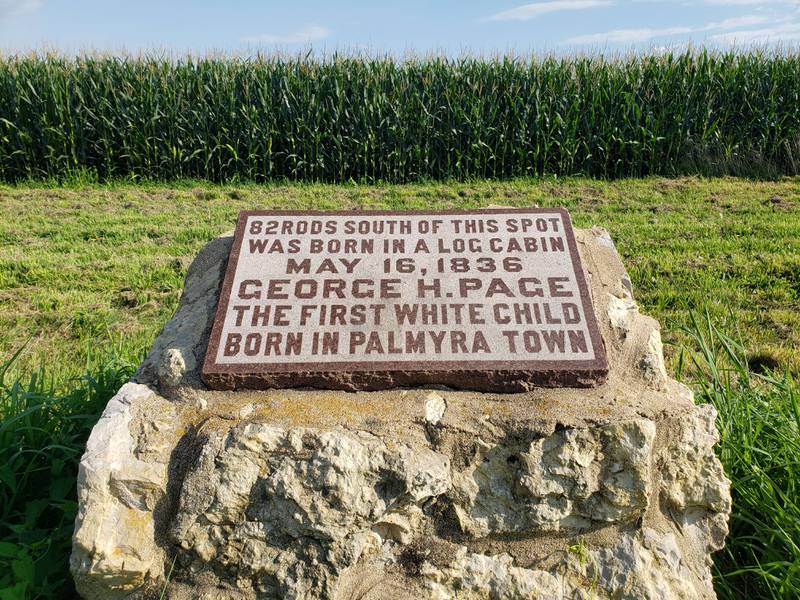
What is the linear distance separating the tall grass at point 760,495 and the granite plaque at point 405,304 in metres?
0.74

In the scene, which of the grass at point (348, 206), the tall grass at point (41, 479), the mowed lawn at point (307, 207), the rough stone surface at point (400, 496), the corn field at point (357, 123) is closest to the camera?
the rough stone surface at point (400, 496)

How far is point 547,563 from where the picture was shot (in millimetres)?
2467

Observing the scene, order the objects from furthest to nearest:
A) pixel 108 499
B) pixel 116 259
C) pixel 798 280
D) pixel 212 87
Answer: pixel 212 87, pixel 116 259, pixel 798 280, pixel 108 499

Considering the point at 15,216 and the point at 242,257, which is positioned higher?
the point at 242,257

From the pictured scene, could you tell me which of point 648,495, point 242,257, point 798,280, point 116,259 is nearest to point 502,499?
point 648,495

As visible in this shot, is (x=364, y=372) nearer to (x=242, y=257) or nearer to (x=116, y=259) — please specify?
(x=242, y=257)

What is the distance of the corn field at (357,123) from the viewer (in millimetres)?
10297

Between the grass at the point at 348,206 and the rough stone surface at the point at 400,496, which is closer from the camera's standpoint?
the rough stone surface at the point at 400,496

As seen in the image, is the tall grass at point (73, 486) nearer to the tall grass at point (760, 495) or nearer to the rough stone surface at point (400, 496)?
the tall grass at point (760, 495)

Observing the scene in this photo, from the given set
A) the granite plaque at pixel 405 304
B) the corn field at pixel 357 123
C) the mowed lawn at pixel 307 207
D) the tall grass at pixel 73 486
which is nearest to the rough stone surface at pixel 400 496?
the granite plaque at pixel 405 304

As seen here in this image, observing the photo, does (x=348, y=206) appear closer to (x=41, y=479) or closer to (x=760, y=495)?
(x=41, y=479)

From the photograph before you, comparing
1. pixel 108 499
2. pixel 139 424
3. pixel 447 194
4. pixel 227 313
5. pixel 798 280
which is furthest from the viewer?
pixel 447 194

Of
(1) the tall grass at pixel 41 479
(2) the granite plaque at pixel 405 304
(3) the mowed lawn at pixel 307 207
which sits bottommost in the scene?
(3) the mowed lawn at pixel 307 207

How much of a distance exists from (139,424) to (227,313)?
0.50 meters
